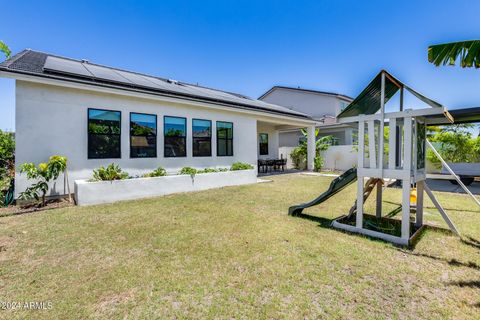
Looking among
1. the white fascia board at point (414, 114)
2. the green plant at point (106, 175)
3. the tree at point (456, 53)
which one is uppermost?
the tree at point (456, 53)

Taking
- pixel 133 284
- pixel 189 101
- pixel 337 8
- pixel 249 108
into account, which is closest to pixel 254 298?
pixel 133 284

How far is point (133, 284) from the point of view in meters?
2.95

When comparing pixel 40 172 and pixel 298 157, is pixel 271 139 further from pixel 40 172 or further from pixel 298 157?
pixel 40 172

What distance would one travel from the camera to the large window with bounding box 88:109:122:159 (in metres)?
8.45

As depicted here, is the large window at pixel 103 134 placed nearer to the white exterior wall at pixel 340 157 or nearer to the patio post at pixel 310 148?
the patio post at pixel 310 148

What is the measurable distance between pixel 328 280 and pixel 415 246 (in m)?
2.33

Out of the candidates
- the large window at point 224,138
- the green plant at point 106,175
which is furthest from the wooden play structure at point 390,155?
the large window at point 224,138

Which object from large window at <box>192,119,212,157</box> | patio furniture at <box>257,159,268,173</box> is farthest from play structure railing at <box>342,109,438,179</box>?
patio furniture at <box>257,159,268,173</box>

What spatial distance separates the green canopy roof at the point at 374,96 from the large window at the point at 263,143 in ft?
42.6

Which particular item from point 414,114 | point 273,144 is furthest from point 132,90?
point 273,144

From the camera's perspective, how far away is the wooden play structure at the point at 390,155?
4.21m

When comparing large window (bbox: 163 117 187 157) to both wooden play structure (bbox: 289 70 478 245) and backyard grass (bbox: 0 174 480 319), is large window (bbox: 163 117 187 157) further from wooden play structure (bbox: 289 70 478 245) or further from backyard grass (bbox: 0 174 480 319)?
wooden play structure (bbox: 289 70 478 245)

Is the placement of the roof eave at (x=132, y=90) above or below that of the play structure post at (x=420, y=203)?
above

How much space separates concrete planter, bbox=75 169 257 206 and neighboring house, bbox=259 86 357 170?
10.5 meters
